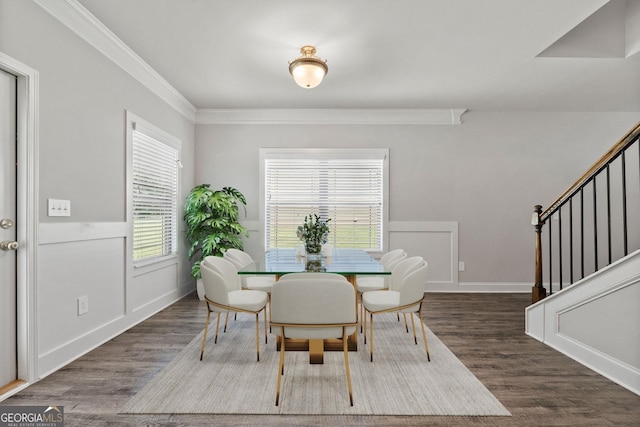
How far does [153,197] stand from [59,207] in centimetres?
154

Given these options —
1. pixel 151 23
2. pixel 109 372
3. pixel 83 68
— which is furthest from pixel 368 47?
pixel 109 372

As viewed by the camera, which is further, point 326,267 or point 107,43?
point 107,43

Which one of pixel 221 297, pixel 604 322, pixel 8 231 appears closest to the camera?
pixel 8 231

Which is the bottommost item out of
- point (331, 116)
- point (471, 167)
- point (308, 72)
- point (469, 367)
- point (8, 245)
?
point (469, 367)

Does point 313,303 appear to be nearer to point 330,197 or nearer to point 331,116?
point 330,197

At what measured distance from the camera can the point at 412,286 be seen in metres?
2.67

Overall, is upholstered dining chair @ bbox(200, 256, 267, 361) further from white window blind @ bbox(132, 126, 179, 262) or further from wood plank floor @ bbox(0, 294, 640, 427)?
white window blind @ bbox(132, 126, 179, 262)

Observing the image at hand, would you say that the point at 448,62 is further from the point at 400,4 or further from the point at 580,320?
the point at 580,320

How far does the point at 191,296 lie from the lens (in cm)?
502

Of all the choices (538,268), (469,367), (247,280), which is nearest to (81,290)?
(247,280)

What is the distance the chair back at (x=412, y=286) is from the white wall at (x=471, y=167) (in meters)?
2.72

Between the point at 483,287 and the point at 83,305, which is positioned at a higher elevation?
the point at 83,305

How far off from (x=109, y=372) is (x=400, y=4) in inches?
134

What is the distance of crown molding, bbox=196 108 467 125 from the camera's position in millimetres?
5328
